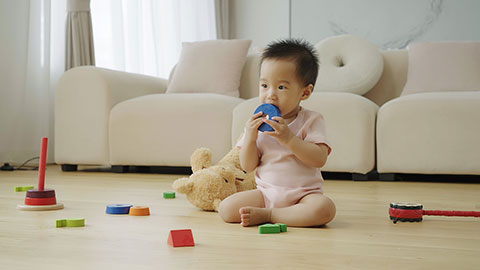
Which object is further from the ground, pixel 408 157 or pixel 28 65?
pixel 28 65

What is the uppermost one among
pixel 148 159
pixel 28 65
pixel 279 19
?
pixel 279 19

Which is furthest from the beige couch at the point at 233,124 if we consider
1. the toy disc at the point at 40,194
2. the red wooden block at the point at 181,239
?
the red wooden block at the point at 181,239

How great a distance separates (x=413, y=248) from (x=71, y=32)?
10.2 feet

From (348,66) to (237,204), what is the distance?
1891mm

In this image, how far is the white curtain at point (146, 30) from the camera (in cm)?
402

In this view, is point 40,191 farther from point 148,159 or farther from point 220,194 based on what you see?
point 148,159

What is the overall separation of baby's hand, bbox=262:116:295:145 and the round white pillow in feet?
6.01

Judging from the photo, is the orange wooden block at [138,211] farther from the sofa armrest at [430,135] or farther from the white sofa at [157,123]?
the sofa armrest at [430,135]

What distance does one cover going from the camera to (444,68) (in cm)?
303

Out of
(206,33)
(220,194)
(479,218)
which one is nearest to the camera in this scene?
(479,218)

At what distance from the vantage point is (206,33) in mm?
5426

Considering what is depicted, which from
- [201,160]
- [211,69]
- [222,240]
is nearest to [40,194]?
[201,160]

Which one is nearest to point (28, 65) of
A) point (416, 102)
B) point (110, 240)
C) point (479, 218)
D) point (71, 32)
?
point (71, 32)

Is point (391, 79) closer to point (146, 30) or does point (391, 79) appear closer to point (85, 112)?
point (85, 112)
